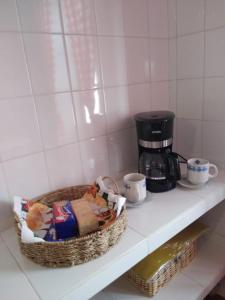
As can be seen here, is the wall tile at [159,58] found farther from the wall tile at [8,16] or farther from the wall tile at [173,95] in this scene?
the wall tile at [8,16]

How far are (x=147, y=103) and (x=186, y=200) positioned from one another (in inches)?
19.0

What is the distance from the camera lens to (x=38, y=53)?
0.75 m

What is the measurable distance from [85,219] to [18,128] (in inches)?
14.3

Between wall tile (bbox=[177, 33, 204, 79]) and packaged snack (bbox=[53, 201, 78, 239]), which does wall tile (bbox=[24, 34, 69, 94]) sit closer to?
packaged snack (bbox=[53, 201, 78, 239])

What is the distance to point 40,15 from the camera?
73 cm

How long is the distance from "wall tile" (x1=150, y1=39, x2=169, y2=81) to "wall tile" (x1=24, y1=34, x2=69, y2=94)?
44 cm

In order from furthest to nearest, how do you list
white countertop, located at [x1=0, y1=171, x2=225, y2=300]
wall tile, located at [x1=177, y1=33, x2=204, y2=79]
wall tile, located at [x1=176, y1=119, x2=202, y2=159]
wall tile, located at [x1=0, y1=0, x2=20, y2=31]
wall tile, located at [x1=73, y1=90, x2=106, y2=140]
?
wall tile, located at [x1=176, y1=119, x2=202, y2=159] → wall tile, located at [x1=177, y1=33, x2=204, y2=79] → wall tile, located at [x1=73, y1=90, x2=106, y2=140] → wall tile, located at [x1=0, y1=0, x2=20, y2=31] → white countertop, located at [x1=0, y1=171, x2=225, y2=300]

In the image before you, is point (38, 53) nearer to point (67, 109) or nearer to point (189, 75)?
point (67, 109)

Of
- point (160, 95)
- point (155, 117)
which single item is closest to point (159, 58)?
point (160, 95)

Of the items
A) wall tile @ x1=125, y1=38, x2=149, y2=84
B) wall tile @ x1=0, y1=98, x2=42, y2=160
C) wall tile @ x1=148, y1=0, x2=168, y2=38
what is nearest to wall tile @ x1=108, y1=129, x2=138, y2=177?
wall tile @ x1=125, y1=38, x2=149, y2=84

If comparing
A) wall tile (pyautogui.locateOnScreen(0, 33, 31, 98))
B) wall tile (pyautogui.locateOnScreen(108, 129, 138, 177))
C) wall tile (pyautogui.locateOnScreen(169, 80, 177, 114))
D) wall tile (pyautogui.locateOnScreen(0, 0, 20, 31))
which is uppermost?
wall tile (pyautogui.locateOnScreen(0, 0, 20, 31))

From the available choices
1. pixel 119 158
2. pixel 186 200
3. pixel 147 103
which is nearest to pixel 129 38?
pixel 147 103

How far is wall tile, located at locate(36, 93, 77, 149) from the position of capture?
80 cm

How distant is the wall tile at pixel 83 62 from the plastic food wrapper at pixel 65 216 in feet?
1.20
